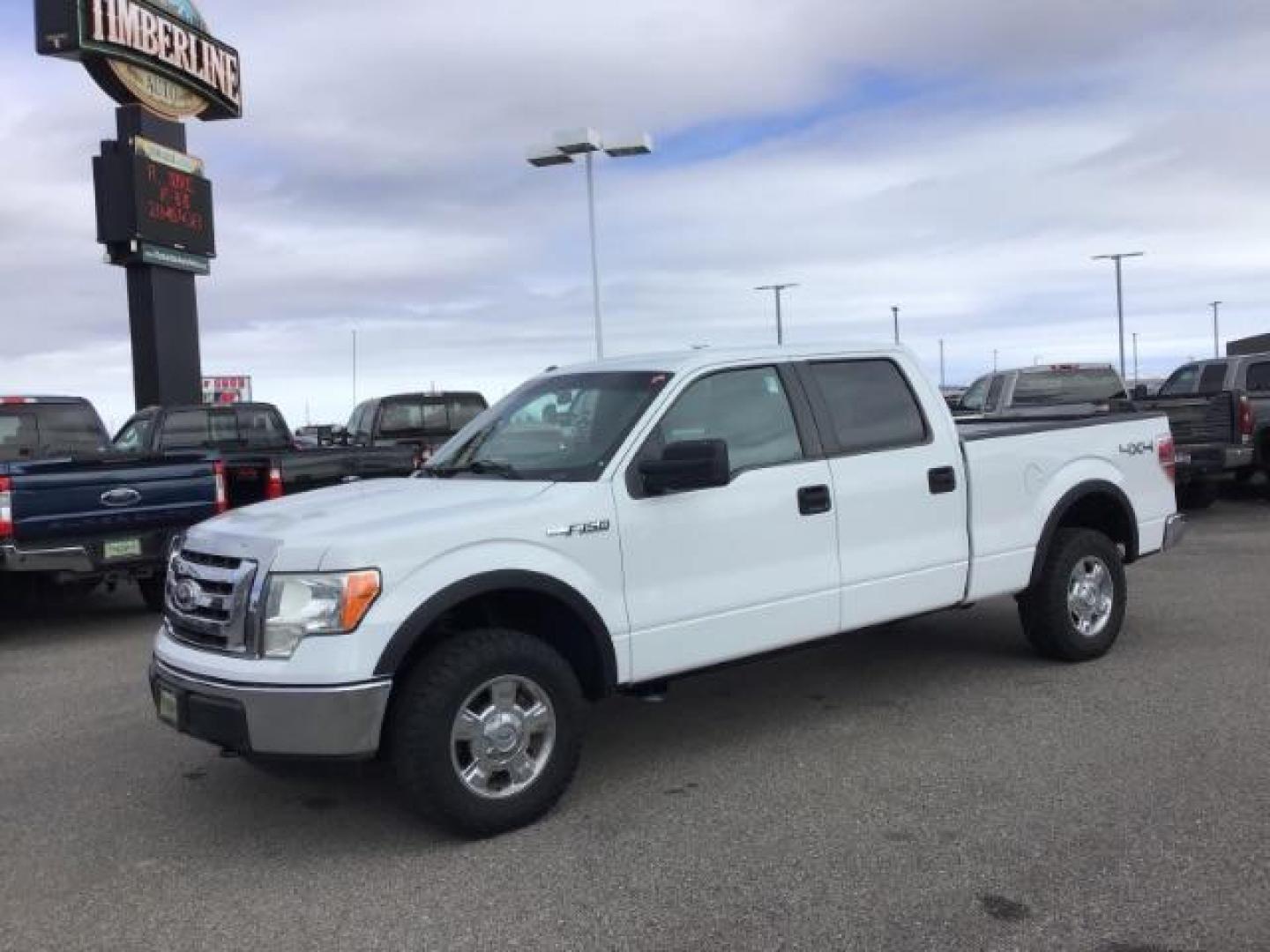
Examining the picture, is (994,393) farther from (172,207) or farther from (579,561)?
(172,207)

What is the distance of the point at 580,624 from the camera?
15.3ft

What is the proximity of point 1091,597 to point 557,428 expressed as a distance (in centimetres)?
343

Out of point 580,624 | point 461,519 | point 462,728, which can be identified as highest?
point 461,519

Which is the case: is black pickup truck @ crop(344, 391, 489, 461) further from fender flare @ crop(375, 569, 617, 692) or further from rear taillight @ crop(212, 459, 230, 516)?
fender flare @ crop(375, 569, 617, 692)

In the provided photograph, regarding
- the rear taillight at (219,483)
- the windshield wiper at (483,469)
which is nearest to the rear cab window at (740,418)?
the windshield wiper at (483,469)

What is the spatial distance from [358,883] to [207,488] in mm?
5710

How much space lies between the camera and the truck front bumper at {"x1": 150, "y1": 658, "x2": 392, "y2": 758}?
13.2ft

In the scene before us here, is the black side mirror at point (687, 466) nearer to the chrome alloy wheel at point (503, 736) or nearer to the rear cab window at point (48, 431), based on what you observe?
the chrome alloy wheel at point (503, 736)

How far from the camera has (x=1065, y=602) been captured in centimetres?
648

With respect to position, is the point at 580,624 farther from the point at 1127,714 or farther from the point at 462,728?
the point at 1127,714

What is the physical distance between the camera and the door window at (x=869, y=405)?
221 inches

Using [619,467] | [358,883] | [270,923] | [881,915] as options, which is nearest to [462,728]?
[358,883]

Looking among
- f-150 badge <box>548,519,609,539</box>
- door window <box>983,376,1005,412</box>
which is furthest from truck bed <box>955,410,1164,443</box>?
door window <box>983,376,1005,412</box>

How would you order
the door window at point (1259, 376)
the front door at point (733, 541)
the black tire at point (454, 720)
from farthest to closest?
the door window at point (1259, 376) < the front door at point (733, 541) < the black tire at point (454, 720)
